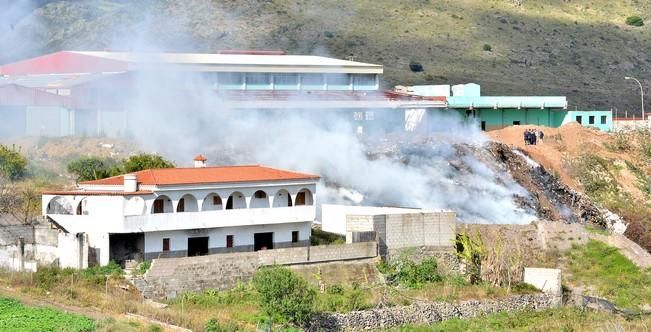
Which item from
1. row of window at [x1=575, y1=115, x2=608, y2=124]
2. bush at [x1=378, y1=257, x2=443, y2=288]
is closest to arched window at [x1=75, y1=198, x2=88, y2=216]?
bush at [x1=378, y1=257, x2=443, y2=288]

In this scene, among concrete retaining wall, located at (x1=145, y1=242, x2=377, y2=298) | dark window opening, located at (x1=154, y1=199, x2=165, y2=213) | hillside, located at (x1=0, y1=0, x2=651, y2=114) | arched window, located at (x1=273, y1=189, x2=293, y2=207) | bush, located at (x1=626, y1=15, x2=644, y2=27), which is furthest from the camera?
bush, located at (x1=626, y1=15, x2=644, y2=27)

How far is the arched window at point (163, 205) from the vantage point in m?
41.4

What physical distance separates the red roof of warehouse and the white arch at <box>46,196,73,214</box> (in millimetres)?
1092

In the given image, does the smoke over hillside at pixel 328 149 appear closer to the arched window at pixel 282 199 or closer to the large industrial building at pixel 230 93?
the large industrial building at pixel 230 93

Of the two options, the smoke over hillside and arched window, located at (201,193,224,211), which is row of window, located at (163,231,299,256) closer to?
arched window, located at (201,193,224,211)

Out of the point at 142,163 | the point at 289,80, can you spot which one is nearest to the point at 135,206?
the point at 142,163

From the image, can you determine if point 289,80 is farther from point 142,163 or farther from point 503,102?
point 142,163

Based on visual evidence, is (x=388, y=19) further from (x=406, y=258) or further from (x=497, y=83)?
(x=406, y=258)

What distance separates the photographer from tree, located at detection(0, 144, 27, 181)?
4759 centimetres

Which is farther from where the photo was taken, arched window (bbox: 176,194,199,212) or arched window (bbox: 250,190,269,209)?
arched window (bbox: 250,190,269,209)

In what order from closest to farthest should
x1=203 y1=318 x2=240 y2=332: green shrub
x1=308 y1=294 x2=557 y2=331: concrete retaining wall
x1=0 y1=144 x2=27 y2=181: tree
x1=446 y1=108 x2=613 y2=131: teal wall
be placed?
x1=203 y1=318 x2=240 y2=332: green shrub
x1=308 y1=294 x2=557 y2=331: concrete retaining wall
x1=0 y1=144 x2=27 y2=181: tree
x1=446 y1=108 x2=613 y2=131: teal wall

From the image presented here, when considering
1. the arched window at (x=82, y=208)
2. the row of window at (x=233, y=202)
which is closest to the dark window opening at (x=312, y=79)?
the row of window at (x=233, y=202)

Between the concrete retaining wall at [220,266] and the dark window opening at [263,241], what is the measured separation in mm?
2065

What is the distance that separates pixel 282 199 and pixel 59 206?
283 inches
